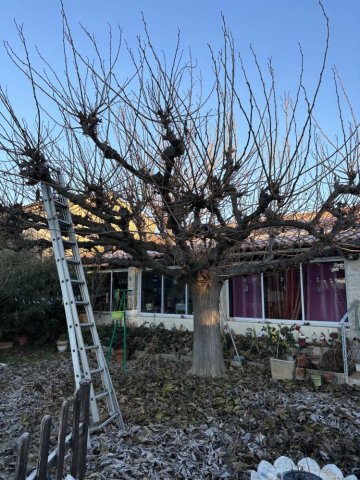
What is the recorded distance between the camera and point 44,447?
2141mm

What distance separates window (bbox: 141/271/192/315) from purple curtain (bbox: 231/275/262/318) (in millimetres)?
1591

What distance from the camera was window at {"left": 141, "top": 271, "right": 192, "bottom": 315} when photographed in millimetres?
11344

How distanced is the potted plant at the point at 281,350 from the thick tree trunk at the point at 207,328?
3.39 feet

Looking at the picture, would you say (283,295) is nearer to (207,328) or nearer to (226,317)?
(226,317)

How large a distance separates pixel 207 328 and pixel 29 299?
23.2 ft

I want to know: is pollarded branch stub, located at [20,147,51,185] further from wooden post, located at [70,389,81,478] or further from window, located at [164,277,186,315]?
window, located at [164,277,186,315]

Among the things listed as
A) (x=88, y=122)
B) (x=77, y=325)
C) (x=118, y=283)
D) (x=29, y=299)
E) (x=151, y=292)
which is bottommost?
(x=77, y=325)

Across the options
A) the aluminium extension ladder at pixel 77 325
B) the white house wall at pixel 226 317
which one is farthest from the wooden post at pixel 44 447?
the white house wall at pixel 226 317

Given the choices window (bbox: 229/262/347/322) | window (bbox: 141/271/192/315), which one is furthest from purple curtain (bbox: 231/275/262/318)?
window (bbox: 141/271/192/315)

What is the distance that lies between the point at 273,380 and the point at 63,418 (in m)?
5.09

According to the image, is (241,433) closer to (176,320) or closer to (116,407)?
(116,407)

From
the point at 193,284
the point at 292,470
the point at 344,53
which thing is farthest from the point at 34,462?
the point at 344,53

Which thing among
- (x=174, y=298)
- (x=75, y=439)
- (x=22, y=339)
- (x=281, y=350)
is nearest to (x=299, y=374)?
(x=281, y=350)

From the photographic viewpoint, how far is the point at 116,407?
4.30 m
